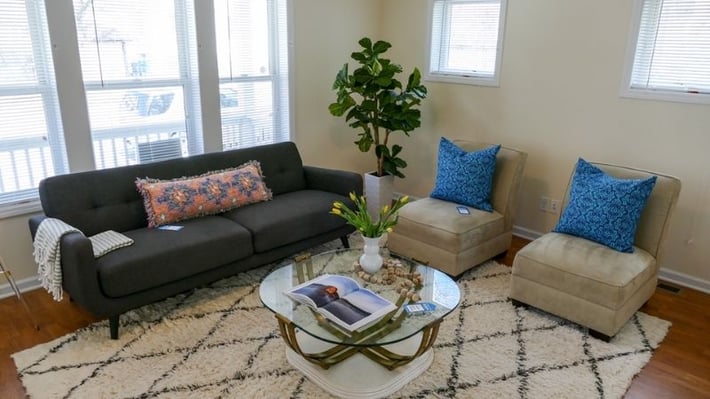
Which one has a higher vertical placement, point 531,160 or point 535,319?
point 531,160

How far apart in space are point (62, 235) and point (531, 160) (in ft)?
11.2

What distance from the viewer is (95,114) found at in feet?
11.5

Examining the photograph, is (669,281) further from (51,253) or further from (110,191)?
(51,253)

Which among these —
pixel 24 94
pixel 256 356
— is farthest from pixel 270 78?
pixel 256 356

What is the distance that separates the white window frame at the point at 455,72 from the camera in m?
4.24

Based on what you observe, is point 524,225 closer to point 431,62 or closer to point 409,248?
point 409,248

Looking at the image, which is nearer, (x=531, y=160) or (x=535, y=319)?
A: (x=535, y=319)

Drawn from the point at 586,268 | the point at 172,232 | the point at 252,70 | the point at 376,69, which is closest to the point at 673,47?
the point at 586,268

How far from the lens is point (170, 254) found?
2951 mm

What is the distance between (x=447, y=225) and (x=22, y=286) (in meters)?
2.82

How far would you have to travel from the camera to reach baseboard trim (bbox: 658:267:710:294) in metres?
3.58

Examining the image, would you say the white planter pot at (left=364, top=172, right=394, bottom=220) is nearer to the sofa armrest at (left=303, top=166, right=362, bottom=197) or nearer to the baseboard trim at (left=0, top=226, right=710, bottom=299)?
the sofa armrest at (left=303, top=166, right=362, bottom=197)

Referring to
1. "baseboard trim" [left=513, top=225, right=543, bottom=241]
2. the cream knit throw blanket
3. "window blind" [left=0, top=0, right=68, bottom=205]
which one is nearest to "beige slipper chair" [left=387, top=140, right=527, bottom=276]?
"baseboard trim" [left=513, top=225, right=543, bottom=241]

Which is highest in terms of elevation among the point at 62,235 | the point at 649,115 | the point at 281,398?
the point at 649,115
